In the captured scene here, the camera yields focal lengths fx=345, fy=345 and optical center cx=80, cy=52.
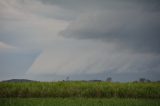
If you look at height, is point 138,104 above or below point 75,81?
below

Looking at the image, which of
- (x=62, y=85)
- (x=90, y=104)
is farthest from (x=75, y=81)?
(x=90, y=104)

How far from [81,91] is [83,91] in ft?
0.61

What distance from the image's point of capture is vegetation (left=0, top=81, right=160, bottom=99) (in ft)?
95.1

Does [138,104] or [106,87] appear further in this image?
[106,87]

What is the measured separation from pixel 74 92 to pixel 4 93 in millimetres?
5967

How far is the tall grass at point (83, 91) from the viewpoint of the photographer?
95.1 ft

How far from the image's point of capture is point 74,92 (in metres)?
29.2

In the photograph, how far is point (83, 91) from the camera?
2900 centimetres

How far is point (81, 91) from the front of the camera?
29078 mm

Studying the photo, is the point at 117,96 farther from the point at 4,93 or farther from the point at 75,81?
the point at 4,93

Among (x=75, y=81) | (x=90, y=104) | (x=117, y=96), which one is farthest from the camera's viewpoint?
(x=75, y=81)

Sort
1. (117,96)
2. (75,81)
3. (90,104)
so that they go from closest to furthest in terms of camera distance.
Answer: (90,104) < (117,96) < (75,81)

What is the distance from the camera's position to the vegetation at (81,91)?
95.1 feet

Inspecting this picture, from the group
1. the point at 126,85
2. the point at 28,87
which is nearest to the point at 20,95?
the point at 28,87
